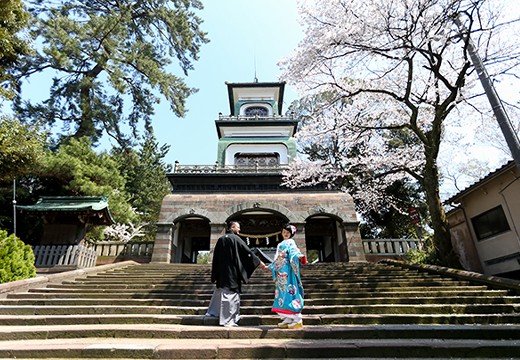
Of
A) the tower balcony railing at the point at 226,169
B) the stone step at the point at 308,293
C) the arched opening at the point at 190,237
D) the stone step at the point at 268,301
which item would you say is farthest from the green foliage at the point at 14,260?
the tower balcony railing at the point at 226,169

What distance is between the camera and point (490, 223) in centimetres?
1006

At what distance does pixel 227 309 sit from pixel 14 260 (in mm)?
6618

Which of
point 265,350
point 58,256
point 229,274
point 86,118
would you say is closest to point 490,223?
point 229,274

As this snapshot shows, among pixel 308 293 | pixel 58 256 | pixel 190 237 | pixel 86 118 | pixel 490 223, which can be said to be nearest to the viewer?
pixel 308 293

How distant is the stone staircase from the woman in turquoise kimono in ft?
0.79

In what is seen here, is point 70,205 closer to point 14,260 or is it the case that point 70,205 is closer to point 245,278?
point 14,260

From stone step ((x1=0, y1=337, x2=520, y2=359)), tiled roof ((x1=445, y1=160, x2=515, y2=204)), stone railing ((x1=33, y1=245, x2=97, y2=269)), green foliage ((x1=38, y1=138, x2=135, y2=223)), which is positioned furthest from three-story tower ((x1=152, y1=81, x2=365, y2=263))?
stone step ((x1=0, y1=337, x2=520, y2=359))

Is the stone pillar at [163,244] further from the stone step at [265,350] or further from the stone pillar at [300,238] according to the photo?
the stone step at [265,350]

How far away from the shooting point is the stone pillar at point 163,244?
13547mm

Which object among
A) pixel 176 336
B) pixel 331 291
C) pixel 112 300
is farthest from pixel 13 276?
pixel 331 291

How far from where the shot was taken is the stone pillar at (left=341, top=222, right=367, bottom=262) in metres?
13.5

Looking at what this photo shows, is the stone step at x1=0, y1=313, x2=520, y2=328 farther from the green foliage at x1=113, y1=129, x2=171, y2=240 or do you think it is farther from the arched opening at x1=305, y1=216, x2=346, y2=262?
the green foliage at x1=113, y1=129, x2=171, y2=240

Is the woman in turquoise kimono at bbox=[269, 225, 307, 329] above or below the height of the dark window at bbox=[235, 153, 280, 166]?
below

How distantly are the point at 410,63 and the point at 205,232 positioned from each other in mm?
14000
